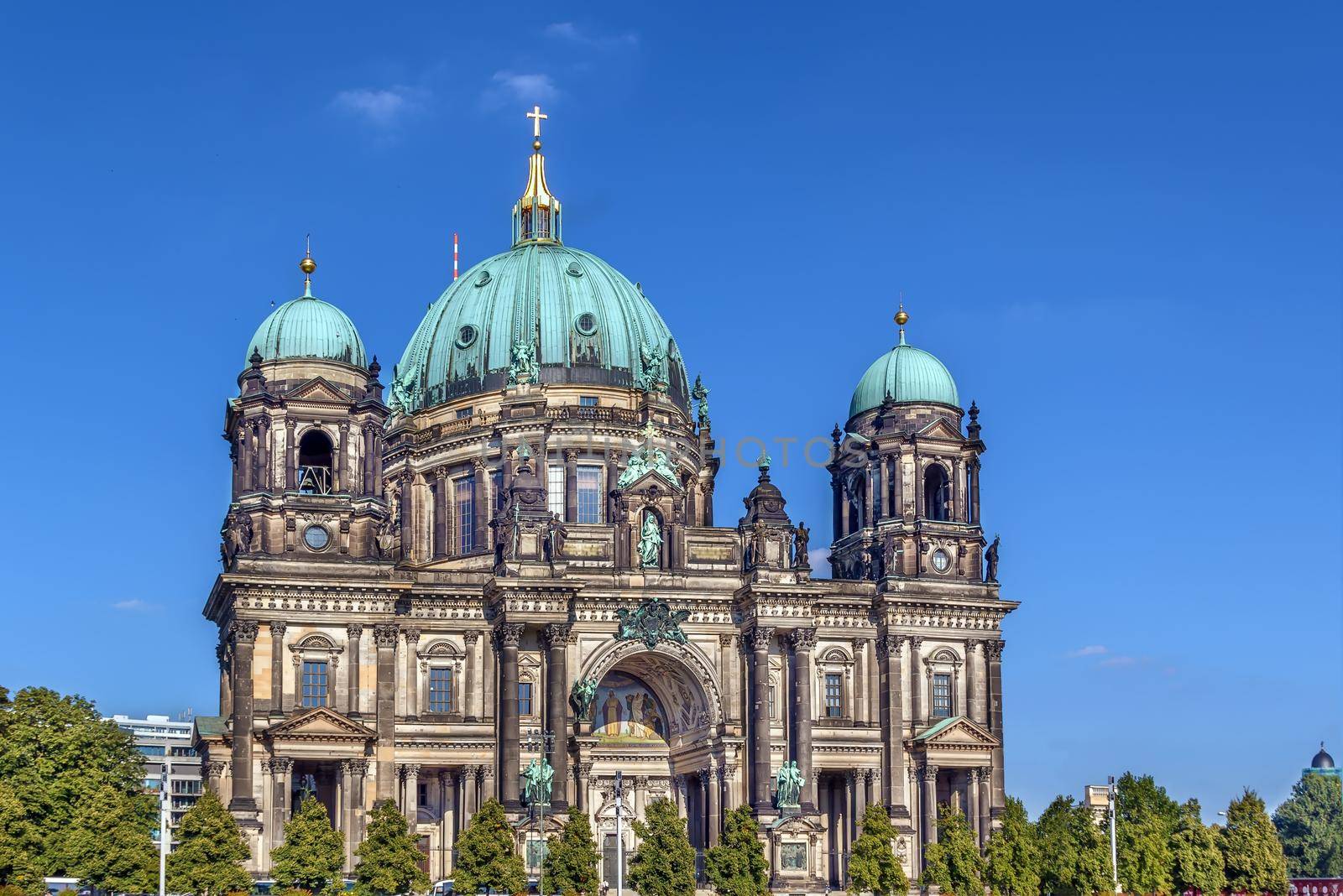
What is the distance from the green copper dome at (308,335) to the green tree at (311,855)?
21573 mm

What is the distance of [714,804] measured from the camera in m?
101

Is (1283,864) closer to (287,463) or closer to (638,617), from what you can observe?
(638,617)

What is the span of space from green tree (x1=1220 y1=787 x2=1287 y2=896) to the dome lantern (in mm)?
48939

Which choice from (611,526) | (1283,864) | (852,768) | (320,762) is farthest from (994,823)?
(320,762)

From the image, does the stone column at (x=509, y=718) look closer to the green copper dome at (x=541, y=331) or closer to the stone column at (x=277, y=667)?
the stone column at (x=277, y=667)

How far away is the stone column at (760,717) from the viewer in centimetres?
9844

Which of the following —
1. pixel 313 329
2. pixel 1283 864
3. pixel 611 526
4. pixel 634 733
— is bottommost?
pixel 1283 864

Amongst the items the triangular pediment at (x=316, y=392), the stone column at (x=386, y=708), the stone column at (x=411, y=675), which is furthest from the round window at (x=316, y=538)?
the triangular pediment at (x=316, y=392)

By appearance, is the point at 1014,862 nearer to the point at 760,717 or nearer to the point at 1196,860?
the point at 1196,860

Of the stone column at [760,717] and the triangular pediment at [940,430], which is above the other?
the triangular pediment at [940,430]

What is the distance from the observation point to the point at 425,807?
3942 inches

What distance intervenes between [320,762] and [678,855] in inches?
678

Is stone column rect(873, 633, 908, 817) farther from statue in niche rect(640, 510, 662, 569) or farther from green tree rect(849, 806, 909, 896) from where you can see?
statue in niche rect(640, 510, 662, 569)

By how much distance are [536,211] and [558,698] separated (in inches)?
1362
